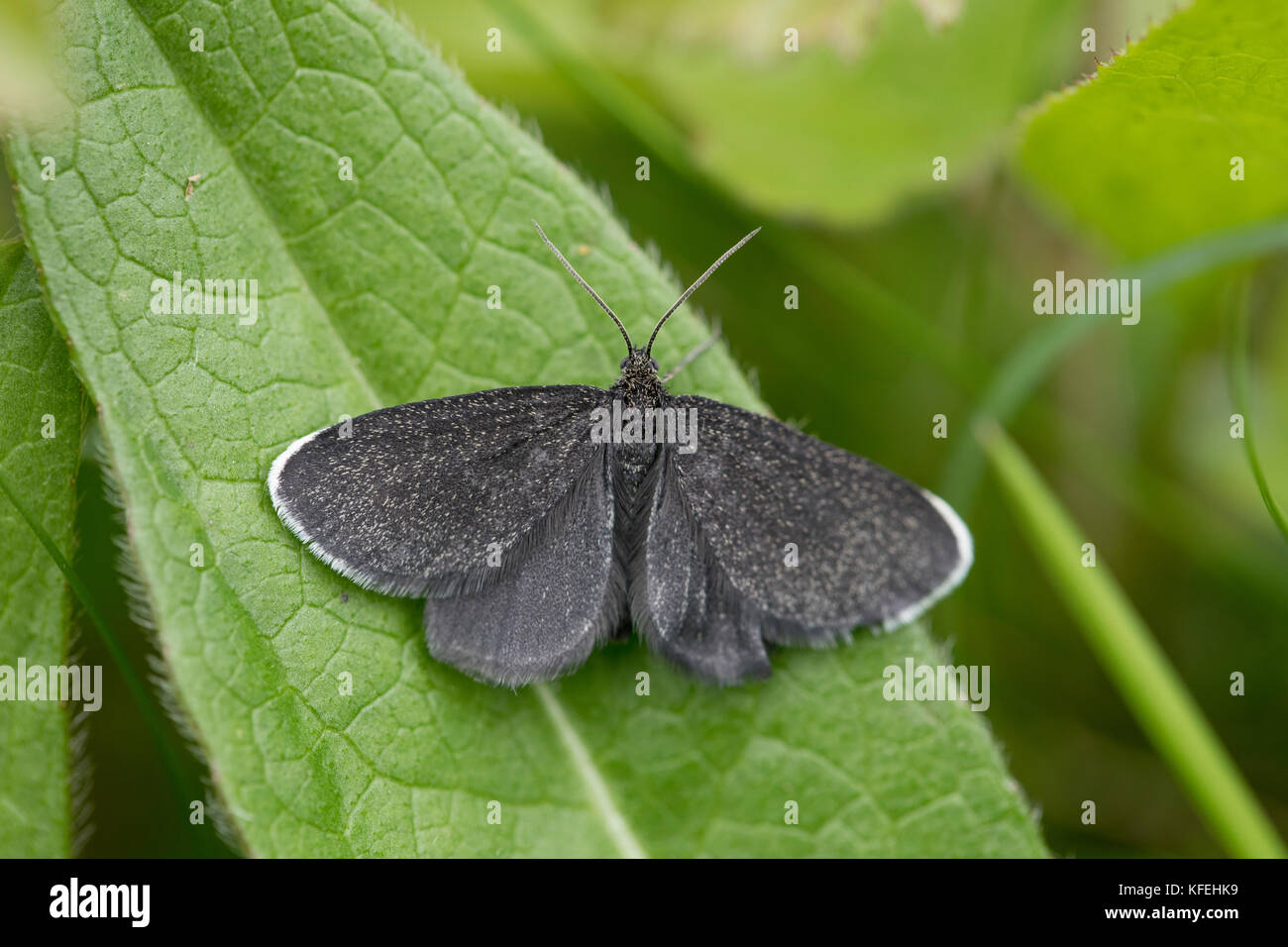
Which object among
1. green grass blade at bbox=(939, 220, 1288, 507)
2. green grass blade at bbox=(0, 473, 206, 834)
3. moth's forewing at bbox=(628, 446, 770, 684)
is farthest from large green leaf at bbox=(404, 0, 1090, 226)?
green grass blade at bbox=(0, 473, 206, 834)

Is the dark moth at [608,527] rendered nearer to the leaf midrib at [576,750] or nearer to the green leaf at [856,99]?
the leaf midrib at [576,750]

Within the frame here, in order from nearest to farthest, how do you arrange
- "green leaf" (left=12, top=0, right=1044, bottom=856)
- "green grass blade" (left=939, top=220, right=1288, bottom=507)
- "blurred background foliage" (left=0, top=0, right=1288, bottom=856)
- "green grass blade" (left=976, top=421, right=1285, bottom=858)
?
1. "green leaf" (left=12, top=0, right=1044, bottom=856)
2. "green grass blade" (left=976, top=421, right=1285, bottom=858)
3. "green grass blade" (left=939, top=220, right=1288, bottom=507)
4. "blurred background foliage" (left=0, top=0, right=1288, bottom=856)

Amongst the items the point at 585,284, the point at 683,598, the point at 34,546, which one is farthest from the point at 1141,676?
the point at 34,546

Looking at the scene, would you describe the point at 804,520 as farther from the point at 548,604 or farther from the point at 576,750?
the point at 576,750

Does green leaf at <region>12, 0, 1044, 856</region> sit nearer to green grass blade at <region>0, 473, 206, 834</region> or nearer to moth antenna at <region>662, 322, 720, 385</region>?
moth antenna at <region>662, 322, 720, 385</region>

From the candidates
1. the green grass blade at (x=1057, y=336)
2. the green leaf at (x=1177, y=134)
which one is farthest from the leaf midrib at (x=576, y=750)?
the green leaf at (x=1177, y=134)

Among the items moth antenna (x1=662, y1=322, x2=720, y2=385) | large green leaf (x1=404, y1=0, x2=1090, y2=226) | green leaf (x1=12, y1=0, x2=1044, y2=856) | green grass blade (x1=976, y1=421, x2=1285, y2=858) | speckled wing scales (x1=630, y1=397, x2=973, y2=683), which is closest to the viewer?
green leaf (x1=12, y1=0, x2=1044, y2=856)
